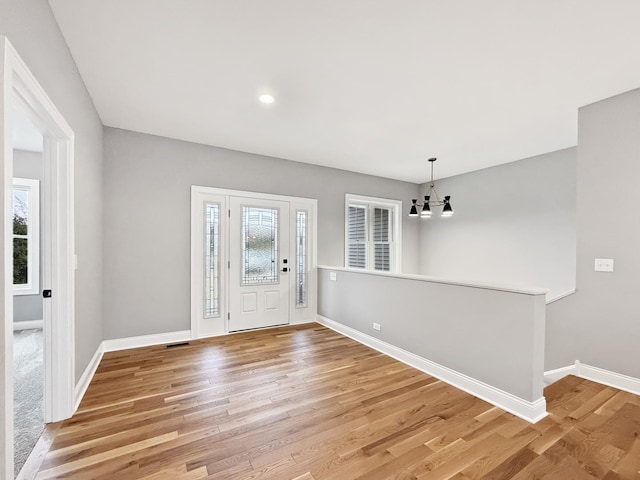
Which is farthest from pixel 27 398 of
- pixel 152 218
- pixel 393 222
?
pixel 393 222

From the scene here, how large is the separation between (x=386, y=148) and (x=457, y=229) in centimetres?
260

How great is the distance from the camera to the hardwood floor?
172 centimetres

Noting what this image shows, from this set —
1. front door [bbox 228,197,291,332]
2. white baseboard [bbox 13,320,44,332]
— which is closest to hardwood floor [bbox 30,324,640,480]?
front door [bbox 228,197,291,332]

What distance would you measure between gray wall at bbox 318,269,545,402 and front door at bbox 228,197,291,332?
4.46 ft

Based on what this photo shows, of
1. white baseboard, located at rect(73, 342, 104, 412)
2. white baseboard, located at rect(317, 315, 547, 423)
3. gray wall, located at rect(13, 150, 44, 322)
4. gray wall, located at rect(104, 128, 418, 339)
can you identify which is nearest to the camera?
white baseboard, located at rect(317, 315, 547, 423)

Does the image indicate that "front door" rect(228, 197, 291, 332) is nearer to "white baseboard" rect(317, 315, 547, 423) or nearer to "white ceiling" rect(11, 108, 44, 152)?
"white baseboard" rect(317, 315, 547, 423)

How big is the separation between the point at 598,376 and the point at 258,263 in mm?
4231

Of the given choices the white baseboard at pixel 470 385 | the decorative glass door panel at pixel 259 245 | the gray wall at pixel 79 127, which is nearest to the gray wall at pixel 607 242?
the white baseboard at pixel 470 385

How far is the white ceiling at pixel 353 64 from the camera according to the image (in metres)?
1.83

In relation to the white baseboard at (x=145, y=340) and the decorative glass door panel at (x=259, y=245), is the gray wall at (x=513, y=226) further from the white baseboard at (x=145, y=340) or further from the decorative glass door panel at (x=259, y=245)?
the white baseboard at (x=145, y=340)

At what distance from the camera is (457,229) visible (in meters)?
5.82

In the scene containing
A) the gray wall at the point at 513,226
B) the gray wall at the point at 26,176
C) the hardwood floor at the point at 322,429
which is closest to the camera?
the hardwood floor at the point at 322,429

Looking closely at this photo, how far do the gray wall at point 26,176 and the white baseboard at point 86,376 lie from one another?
2.37m

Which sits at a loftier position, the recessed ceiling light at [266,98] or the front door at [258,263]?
the recessed ceiling light at [266,98]
